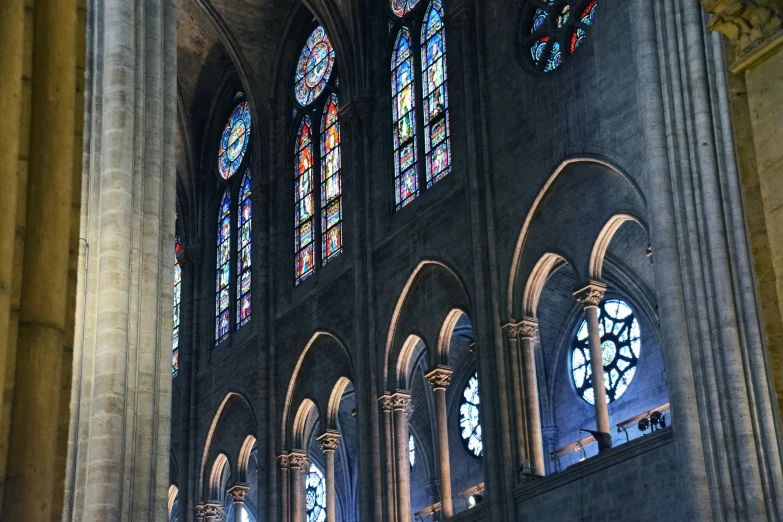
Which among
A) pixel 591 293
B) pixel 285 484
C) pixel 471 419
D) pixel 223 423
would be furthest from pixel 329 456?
pixel 591 293

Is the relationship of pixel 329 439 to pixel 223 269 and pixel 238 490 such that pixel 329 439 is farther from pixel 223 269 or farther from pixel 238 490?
pixel 223 269

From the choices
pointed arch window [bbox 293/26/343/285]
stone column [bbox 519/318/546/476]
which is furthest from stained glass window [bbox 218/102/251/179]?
stone column [bbox 519/318/546/476]

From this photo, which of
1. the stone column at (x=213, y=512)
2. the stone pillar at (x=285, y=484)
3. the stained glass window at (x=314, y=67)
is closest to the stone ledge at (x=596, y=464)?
the stone pillar at (x=285, y=484)

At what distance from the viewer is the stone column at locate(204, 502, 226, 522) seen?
80.8 ft

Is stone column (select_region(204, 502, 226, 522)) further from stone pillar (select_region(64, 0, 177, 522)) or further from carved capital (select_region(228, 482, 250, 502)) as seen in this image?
stone pillar (select_region(64, 0, 177, 522))

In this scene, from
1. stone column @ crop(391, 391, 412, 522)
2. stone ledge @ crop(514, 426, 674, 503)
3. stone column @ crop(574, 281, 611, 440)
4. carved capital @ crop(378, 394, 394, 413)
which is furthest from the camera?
carved capital @ crop(378, 394, 394, 413)

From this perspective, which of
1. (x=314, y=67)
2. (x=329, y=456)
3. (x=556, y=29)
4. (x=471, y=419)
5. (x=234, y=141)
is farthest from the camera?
(x=234, y=141)

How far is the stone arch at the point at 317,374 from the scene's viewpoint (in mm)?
21984

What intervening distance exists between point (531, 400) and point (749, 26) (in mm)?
11862

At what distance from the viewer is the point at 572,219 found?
57.7ft

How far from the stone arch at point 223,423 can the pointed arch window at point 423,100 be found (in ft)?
18.7

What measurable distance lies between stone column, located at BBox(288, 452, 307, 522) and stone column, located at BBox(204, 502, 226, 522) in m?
2.85

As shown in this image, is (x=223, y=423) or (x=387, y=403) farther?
(x=223, y=423)

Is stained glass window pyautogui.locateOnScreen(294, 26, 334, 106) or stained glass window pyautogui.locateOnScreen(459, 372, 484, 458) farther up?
stained glass window pyautogui.locateOnScreen(294, 26, 334, 106)
